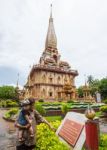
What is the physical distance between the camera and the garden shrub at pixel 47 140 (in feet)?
14.7

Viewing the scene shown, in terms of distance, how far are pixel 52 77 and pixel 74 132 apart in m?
53.0

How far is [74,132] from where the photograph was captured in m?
4.95

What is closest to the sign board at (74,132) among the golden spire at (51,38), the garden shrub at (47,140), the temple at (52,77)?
the garden shrub at (47,140)

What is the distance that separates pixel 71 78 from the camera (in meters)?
62.8

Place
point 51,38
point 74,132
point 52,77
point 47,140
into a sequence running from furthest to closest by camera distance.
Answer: point 51,38
point 52,77
point 74,132
point 47,140

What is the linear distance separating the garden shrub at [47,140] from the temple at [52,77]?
46.1 metres

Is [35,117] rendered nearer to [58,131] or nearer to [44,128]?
[44,128]

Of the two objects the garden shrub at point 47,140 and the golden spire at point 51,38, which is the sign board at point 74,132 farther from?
the golden spire at point 51,38

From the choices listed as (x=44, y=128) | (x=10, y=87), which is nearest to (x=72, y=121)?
(x=44, y=128)

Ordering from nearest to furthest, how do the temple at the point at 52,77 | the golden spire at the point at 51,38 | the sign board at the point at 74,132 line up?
1. the sign board at the point at 74,132
2. the temple at the point at 52,77
3. the golden spire at the point at 51,38

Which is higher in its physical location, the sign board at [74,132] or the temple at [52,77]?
the temple at [52,77]

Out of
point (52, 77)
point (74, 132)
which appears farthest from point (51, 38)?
point (74, 132)

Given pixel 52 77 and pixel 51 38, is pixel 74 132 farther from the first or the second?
pixel 51 38

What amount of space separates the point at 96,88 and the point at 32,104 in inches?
2579
